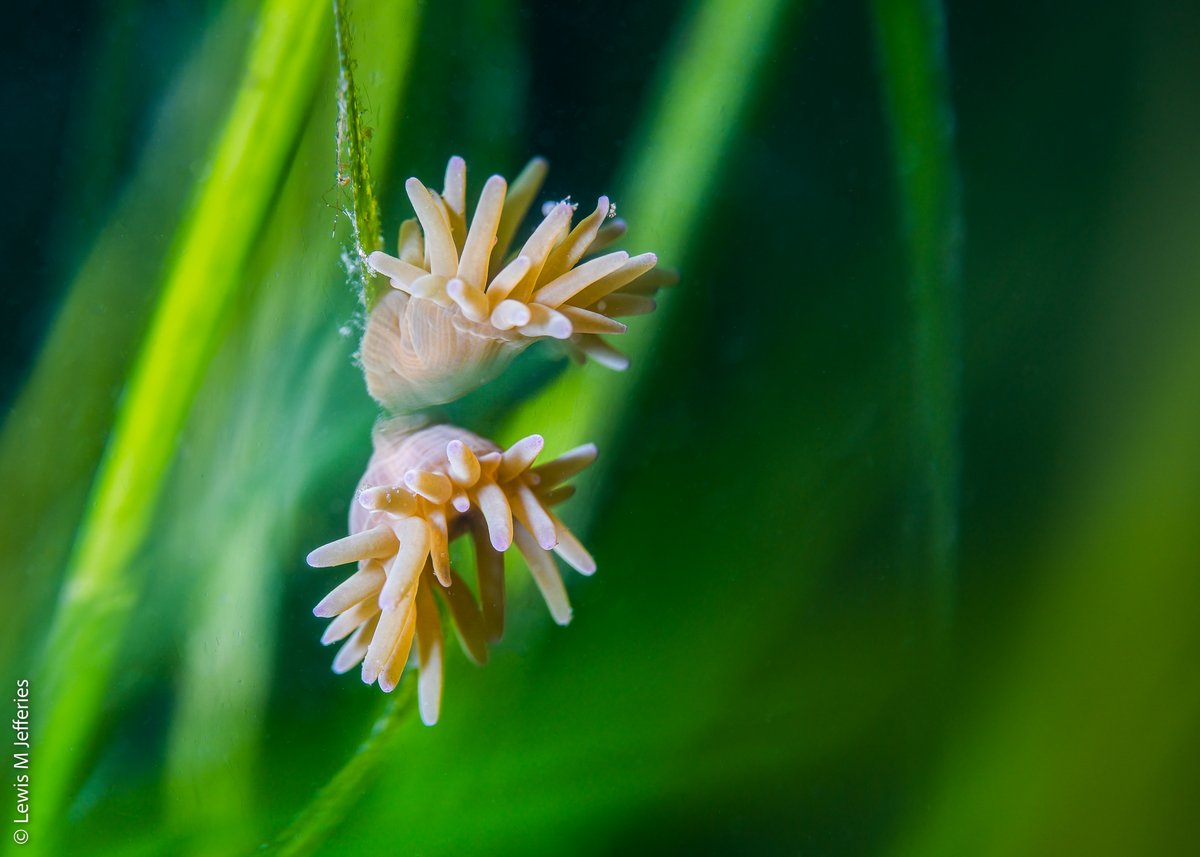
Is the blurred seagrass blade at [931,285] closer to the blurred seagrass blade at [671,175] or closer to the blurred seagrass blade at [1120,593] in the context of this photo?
the blurred seagrass blade at [1120,593]

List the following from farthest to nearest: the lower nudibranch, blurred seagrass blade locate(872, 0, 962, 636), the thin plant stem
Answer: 1. blurred seagrass blade locate(872, 0, 962, 636)
2. the thin plant stem
3. the lower nudibranch

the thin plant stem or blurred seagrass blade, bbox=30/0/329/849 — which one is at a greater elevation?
blurred seagrass blade, bbox=30/0/329/849

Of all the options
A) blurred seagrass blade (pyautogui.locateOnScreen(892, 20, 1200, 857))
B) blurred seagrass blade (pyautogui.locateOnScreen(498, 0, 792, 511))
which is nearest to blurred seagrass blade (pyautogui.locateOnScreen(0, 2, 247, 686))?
blurred seagrass blade (pyautogui.locateOnScreen(498, 0, 792, 511))

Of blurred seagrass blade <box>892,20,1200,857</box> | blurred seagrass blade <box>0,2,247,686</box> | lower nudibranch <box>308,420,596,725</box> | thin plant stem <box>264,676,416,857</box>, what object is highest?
blurred seagrass blade <box>0,2,247,686</box>

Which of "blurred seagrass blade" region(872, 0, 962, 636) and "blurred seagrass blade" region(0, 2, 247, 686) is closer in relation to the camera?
"blurred seagrass blade" region(0, 2, 247, 686)

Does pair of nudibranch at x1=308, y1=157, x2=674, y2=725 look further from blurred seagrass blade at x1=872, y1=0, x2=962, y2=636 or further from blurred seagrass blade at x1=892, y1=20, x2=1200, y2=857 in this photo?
blurred seagrass blade at x1=892, y1=20, x2=1200, y2=857

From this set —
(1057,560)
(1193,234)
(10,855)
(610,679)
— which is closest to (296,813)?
(10,855)

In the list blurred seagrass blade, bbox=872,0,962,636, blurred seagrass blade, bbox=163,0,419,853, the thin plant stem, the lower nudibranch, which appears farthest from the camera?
blurred seagrass blade, bbox=872,0,962,636

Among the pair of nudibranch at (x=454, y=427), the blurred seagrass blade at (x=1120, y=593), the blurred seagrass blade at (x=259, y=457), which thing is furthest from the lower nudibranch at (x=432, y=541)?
the blurred seagrass blade at (x=1120, y=593)
